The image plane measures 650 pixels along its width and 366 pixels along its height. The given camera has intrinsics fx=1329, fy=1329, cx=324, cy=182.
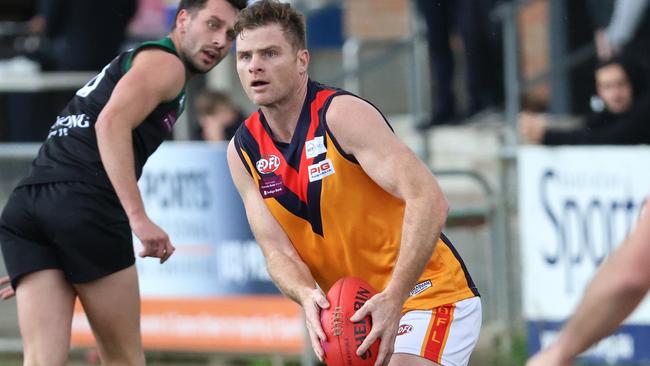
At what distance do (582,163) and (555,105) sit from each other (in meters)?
2.36

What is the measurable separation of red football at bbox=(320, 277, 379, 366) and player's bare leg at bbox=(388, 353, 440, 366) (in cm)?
32

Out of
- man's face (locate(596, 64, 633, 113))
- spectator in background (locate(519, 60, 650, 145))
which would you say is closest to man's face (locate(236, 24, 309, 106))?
spectator in background (locate(519, 60, 650, 145))

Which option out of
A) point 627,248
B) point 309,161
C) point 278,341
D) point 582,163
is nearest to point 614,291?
point 627,248

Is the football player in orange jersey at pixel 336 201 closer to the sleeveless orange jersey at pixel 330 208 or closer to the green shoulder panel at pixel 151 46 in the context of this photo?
the sleeveless orange jersey at pixel 330 208

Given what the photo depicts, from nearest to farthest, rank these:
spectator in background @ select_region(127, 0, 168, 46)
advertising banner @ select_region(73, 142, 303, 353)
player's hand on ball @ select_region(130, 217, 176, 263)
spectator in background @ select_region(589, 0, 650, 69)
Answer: player's hand on ball @ select_region(130, 217, 176, 263), advertising banner @ select_region(73, 142, 303, 353), spectator in background @ select_region(589, 0, 650, 69), spectator in background @ select_region(127, 0, 168, 46)

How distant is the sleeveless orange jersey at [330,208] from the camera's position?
17.4 ft

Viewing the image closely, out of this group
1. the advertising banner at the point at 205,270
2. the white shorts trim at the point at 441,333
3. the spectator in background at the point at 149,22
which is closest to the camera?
the white shorts trim at the point at 441,333

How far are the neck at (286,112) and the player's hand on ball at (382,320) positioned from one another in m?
0.83

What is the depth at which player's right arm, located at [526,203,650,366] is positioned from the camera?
3.20 m

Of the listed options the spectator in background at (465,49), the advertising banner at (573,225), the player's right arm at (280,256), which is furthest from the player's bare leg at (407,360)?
the spectator in background at (465,49)

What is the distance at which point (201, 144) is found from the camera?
9594 millimetres

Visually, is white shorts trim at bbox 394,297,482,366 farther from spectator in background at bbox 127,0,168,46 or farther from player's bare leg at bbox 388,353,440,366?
spectator in background at bbox 127,0,168,46

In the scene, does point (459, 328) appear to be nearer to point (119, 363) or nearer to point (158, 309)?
point (119, 363)

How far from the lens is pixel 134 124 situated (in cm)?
606
